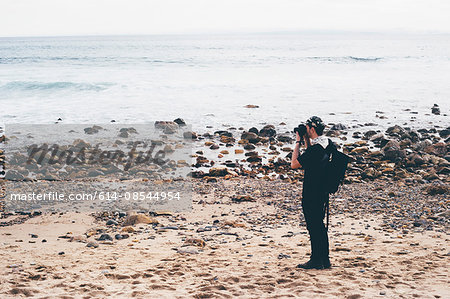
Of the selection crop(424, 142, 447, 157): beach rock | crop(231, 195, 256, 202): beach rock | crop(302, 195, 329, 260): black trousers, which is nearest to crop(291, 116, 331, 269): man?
crop(302, 195, 329, 260): black trousers

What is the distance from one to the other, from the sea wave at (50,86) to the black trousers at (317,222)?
89.4 feet

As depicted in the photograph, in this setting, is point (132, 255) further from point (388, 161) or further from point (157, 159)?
point (388, 161)

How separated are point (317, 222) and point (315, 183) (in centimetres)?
52

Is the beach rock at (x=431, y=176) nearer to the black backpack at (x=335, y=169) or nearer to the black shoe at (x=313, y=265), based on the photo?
the black shoe at (x=313, y=265)

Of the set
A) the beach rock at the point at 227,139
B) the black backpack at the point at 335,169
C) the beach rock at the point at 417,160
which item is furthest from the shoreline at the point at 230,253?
the beach rock at the point at 227,139

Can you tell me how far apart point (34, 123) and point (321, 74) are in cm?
2892

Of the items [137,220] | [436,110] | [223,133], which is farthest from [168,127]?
[436,110]

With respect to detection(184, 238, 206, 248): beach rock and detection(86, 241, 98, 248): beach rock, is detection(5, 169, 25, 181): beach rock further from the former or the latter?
detection(184, 238, 206, 248): beach rock

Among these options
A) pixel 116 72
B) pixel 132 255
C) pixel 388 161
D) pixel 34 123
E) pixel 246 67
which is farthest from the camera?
pixel 246 67

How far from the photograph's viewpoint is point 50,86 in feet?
102

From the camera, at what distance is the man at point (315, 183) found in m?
5.18

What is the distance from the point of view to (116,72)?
133 feet

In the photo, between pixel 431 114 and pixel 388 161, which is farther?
pixel 431 114

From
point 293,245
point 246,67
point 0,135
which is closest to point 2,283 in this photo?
point 293,245
